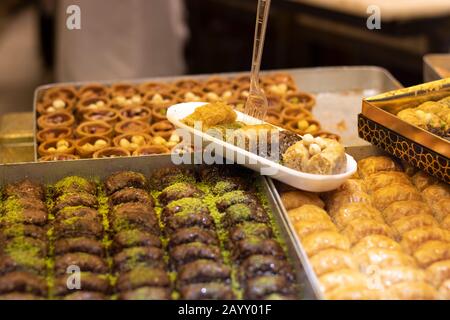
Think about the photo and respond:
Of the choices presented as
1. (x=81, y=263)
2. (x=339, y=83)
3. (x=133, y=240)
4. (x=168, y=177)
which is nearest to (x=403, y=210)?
(x=168, y=177)

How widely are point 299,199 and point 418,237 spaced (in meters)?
Answer: 0.49

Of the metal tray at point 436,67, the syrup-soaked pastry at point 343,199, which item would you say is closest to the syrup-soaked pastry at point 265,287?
the syrup-soaked pastry at point 343,199

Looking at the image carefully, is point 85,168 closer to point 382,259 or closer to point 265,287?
point 265,287

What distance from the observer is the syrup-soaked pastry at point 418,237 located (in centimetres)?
237

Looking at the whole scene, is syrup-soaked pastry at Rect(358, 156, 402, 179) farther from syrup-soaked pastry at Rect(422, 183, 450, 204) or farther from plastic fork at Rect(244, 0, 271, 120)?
plastic fork at Rect(244, 0, 271, 120)

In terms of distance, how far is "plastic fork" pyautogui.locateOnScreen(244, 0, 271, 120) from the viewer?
2774mm

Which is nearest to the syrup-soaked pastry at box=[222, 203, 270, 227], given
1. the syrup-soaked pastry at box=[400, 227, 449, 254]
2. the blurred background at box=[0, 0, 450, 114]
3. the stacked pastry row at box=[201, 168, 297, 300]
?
the stacked pastry row at box=[201, 168, 297, 300]

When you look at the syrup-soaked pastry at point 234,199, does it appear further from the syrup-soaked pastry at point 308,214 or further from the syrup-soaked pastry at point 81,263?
the syrup-soaked pastry at point 81,263

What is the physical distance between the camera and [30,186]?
2633 millimetres

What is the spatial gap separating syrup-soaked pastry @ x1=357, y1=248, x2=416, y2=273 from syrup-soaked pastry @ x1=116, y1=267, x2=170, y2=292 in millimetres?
702

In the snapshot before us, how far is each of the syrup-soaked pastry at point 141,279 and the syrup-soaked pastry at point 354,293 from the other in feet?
1.82

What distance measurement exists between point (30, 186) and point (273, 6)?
404cm

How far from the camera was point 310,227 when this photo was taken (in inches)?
95.5
